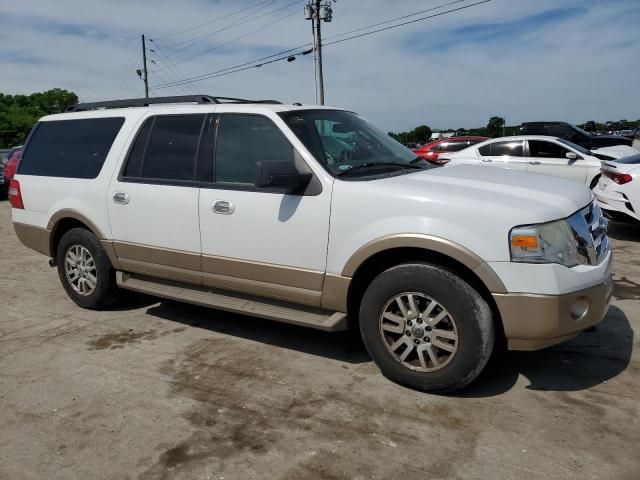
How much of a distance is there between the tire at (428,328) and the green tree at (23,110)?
61941mm

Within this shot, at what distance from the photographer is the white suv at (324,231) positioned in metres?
3.17

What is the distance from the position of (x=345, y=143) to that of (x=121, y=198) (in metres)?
2.00

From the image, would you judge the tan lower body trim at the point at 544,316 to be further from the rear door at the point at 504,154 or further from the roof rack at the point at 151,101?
the rear door at the point at 504,154

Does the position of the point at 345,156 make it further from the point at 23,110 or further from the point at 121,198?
the point at 23,110

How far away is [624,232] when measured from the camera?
8539 millimetres

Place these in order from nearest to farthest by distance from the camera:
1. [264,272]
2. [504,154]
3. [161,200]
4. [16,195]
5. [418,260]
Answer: [418,260] → [264,272] → [161,200] → [16,195] → [504,154]

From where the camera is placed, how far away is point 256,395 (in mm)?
3533

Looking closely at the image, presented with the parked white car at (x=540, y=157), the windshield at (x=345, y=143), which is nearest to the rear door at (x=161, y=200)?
the windshield at (x=345, y=143)

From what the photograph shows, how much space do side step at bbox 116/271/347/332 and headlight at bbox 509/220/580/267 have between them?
1.24 m

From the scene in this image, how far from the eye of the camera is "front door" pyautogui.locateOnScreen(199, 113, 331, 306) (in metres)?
3.75

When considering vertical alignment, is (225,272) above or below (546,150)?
below

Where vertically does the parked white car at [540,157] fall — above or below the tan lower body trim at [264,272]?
above

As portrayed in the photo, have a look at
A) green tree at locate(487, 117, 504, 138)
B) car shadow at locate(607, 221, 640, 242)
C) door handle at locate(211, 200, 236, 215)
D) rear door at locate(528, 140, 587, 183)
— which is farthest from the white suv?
green tree at locate(487, 117, 504, 138)

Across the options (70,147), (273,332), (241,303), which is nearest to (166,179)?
(241,303)
